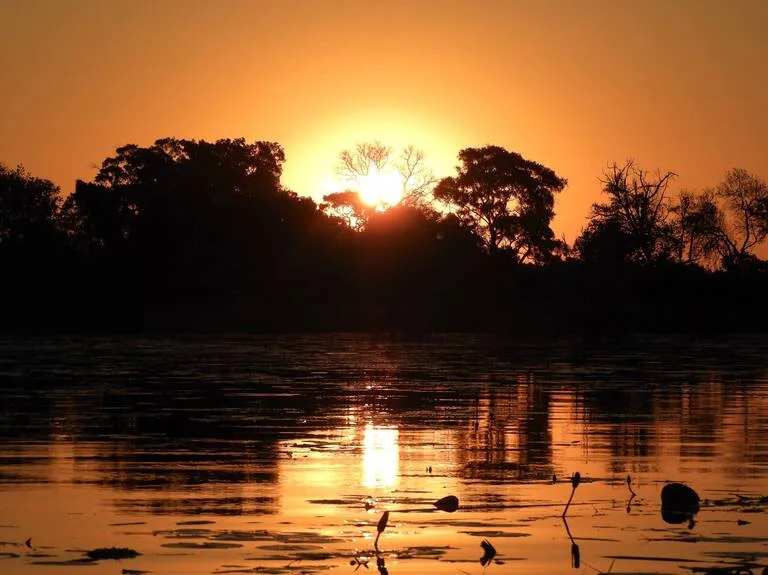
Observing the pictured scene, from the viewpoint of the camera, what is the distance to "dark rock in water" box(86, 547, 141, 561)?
41.6 feet

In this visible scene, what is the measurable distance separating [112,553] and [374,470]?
6.68 metres

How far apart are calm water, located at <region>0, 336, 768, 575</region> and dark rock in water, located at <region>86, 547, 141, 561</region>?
13 centimetres

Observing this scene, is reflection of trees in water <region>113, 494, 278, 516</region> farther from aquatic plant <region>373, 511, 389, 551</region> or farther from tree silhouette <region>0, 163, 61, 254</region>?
tree silhouette <region>0, 163, 61, 254</region>

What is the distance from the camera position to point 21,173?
114750mm

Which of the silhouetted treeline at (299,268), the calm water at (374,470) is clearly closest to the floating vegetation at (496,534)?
the calm water at (374,470)

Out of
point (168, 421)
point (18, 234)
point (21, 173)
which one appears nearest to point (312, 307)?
point (18, 234)

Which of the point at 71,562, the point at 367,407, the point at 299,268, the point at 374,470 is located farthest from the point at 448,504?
the point at 299,268

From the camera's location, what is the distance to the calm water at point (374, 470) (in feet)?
42.9

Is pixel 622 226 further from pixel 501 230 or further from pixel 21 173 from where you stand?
pixel 21 173

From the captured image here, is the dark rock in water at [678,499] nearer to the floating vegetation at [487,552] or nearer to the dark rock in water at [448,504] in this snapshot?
the dark rock in water at [448,504]

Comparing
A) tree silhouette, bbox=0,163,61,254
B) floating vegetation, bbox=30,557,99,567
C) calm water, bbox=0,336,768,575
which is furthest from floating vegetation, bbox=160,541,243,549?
tree silhouette, bbox=0,163,61,254

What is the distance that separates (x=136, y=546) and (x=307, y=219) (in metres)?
87.6

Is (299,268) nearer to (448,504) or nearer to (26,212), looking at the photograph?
(26,212)

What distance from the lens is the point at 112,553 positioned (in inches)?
502
